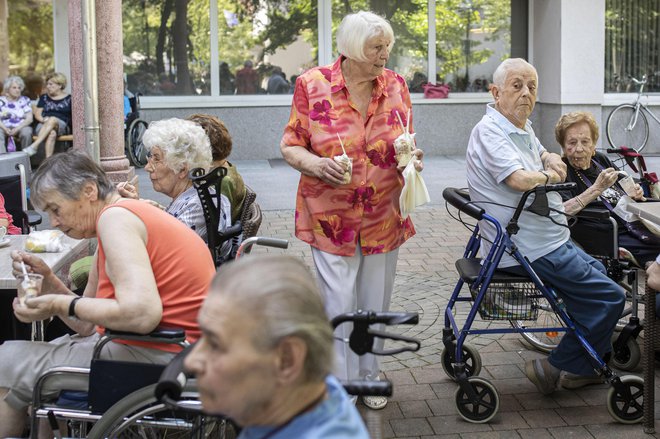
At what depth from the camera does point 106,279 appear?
339cm

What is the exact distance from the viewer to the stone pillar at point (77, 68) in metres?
7.55

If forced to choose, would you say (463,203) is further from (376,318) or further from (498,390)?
(376,318)

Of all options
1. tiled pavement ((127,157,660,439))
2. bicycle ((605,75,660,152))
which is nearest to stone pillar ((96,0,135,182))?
tiled pavement ((127,157,660,439))

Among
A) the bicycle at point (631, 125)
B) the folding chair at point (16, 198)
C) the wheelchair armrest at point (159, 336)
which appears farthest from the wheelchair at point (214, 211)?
the bicycle at point (631, 125)

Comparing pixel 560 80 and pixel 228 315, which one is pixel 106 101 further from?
pixel 560 80

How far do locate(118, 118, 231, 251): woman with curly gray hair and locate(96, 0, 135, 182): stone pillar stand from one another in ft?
10.8

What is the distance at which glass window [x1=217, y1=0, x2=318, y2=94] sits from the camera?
15.5 metres

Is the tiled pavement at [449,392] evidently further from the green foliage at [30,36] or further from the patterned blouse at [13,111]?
the green foliage at [30,36]

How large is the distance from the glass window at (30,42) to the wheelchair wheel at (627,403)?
13.2 meters

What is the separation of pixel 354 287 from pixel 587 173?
72.0 inches

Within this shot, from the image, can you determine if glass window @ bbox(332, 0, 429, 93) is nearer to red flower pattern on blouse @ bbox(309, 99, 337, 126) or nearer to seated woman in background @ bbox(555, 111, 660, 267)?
seated woman in background @ bbox(555, 111, 660, 267)

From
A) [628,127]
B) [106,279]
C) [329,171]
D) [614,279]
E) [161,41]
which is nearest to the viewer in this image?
[106,279]

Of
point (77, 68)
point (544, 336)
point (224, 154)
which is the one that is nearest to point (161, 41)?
point (77, 68)

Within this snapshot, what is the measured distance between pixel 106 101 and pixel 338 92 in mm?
3756
